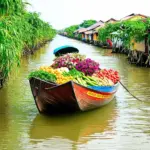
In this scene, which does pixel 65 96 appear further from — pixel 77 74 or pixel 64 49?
pixel 64 49

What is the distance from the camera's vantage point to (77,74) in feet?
35.8

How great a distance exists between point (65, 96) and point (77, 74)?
4.76 ft

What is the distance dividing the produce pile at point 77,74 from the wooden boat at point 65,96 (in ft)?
1.18

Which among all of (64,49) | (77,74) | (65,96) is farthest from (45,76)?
(64,49)

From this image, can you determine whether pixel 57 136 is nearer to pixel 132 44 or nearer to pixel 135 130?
pixel 135 130

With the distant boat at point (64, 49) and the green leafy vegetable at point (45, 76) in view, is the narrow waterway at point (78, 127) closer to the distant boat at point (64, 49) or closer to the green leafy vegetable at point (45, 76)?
the green leafy vegetable at point (45, 76)

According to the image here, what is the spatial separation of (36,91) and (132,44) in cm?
1751

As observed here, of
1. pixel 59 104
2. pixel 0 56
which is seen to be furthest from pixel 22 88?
pixel 59 104

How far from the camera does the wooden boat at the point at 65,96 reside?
374 inches

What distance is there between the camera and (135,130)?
9.02 m

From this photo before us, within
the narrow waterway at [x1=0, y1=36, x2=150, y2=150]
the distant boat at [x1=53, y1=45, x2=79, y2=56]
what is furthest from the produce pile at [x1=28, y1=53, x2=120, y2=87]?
the distant boat at [x1=53, y1=45, x2=79, y2=56]

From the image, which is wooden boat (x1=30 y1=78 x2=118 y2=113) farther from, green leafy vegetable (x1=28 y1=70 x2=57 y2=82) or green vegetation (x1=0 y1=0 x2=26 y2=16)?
green vegetation (x1=0 y1=0 x2=26 y2=16)

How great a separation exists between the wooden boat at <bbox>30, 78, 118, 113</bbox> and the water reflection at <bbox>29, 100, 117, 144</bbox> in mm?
277

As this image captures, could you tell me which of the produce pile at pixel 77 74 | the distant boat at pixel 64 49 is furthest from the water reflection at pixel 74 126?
the distant boat at pixel 64 49
